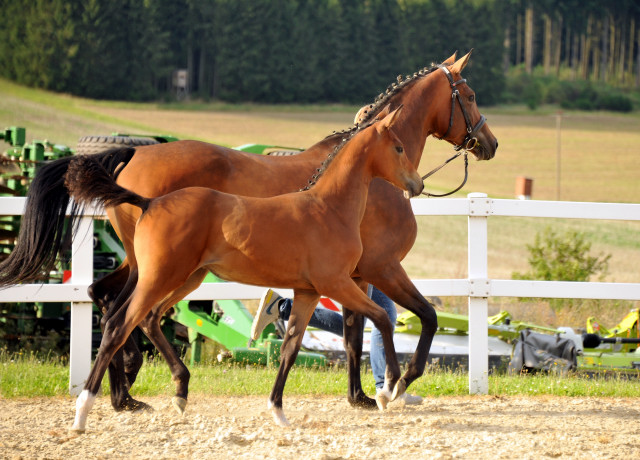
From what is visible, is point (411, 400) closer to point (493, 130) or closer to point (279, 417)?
point (279, 417)

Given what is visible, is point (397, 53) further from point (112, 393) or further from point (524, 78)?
point (112, 393)

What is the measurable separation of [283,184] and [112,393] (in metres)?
1.87

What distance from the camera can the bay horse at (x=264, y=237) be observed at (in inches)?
198

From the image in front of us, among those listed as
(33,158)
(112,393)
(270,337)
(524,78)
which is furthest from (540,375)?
(524,78)

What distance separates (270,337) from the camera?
867 centimetres

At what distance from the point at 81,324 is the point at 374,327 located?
229 centimetres

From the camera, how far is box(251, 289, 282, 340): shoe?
6.82 m

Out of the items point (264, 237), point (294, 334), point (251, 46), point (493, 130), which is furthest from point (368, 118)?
point (251, 46)

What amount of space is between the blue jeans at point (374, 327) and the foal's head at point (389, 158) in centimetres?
120

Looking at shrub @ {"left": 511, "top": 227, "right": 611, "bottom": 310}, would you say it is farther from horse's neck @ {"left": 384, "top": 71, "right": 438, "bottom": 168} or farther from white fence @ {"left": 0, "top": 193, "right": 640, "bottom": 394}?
horse's neck @ {"left": 384, "top": 71, "right": 438, "bottom": 168}

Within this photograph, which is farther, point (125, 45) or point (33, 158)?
point (125, 45)

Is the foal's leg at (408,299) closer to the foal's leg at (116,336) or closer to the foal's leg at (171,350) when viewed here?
the foal's leg at (171,350)

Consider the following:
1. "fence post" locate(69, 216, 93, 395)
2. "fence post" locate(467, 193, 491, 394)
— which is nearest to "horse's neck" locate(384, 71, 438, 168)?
"fence post" locate(467, 193, 491, 394)

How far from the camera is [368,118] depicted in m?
6.11
